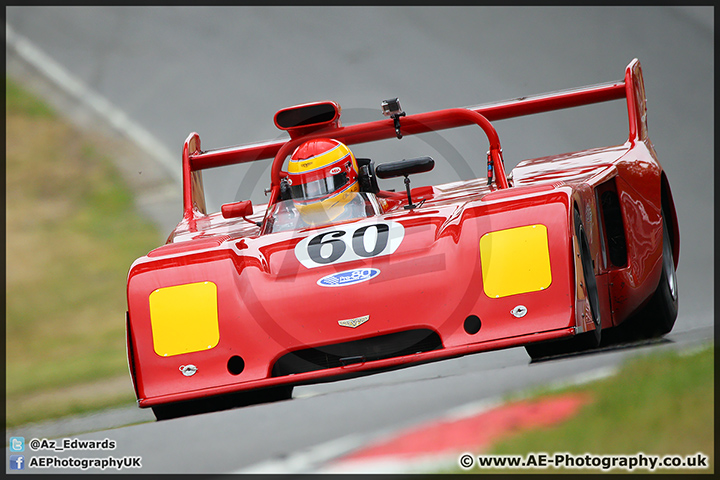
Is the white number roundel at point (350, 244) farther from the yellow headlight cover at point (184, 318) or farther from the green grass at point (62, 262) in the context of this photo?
the green grass at point (62, 262)

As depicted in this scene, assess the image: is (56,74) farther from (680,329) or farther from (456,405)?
(456,405)

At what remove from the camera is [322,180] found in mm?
4820

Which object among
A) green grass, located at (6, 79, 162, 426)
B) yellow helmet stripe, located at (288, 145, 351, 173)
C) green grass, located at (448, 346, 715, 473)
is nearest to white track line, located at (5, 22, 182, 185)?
green grass, located at (6, 79, 162, 426)

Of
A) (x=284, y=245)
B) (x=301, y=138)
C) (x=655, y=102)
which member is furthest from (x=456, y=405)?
(x=655, y=102)

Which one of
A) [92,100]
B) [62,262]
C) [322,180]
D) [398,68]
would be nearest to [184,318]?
[322,180]

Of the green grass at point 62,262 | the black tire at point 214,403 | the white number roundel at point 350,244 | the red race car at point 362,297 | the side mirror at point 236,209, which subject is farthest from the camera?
the green grass at point 62,262

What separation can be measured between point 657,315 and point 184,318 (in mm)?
2839

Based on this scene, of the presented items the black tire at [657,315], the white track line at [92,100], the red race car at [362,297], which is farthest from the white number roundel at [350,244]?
the white track line at [92,100]

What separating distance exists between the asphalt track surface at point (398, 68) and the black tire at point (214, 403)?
4952 millimetres

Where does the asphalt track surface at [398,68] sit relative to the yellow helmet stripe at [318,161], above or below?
above

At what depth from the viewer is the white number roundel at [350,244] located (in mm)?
3785

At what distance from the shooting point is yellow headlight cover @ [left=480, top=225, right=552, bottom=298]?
3553 millimetres

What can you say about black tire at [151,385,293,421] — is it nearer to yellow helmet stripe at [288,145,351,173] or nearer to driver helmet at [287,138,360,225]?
driver helmet at [287,138,360,225]

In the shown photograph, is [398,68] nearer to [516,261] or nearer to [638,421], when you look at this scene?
[516,261]
